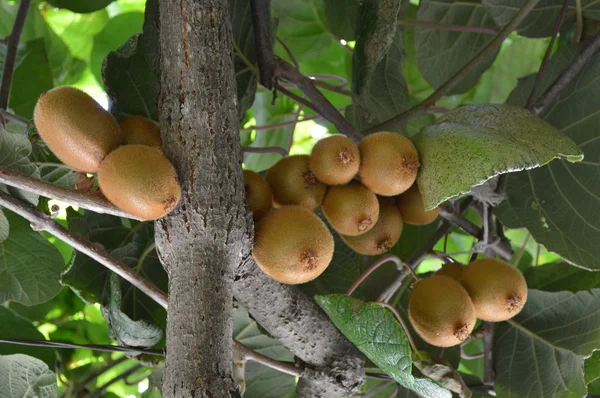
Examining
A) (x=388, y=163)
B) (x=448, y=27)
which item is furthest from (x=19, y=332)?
(x=448, y=27)

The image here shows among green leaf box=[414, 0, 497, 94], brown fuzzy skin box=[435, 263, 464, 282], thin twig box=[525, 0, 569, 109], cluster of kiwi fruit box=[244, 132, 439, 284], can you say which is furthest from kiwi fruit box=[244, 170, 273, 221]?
green leaf box=[414, 0, 497, 94]

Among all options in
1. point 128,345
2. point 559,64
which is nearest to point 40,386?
point 128,345

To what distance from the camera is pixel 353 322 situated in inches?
21.5

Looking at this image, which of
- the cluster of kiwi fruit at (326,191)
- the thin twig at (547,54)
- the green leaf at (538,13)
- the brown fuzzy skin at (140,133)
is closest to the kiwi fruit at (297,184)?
the cluster of kiwi fruit at (326,191)

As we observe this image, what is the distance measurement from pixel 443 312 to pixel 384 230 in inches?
3.6

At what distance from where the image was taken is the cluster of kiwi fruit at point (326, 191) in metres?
0.49

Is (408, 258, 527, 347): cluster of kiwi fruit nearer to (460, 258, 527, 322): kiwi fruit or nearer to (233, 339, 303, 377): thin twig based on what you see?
(460, 258, 527, 322): kiwi fruit

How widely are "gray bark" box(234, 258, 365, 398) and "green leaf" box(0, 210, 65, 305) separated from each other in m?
0.29

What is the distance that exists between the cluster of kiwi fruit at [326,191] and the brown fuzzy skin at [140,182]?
→ 87 mm

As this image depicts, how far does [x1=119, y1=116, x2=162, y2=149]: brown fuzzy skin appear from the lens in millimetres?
509

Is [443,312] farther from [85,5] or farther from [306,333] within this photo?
[85,5]

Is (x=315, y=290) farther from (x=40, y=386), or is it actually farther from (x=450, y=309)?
(x=40, y=386)

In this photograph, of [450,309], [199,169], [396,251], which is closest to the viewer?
[199,169]

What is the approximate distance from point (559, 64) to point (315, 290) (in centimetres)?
38
